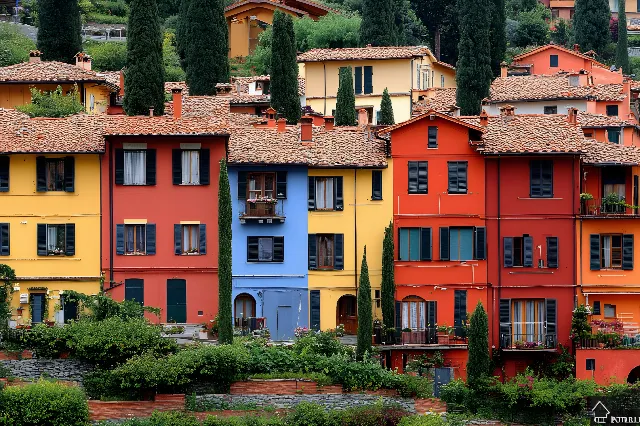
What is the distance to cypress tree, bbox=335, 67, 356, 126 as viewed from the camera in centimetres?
8462

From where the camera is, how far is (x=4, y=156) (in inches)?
2783

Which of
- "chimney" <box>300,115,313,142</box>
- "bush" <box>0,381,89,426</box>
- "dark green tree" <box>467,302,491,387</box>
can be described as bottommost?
"bush" <box>0,381,89,426</box>

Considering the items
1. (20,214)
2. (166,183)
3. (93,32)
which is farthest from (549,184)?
(93,32)

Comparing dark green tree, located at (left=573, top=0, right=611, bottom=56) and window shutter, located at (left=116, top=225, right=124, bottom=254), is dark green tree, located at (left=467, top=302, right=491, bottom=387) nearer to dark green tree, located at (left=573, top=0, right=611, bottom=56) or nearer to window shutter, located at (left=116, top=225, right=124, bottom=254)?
window shutter, located at (left=116, top=225, right=124, bottom=254)

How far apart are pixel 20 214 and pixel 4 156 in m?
2.29

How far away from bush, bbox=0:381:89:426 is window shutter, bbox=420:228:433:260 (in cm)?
1616

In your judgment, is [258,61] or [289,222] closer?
[289,222]

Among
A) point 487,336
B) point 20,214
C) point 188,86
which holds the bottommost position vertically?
point 487,336

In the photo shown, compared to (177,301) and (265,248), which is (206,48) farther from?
(177,301)

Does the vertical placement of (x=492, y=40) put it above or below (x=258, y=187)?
above

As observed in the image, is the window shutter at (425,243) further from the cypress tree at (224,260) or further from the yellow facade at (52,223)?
the yellow facade at (52,223)

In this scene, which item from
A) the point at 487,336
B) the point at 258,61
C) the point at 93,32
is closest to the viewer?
the point at 487,336

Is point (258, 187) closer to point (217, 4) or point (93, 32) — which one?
point (217, 4)

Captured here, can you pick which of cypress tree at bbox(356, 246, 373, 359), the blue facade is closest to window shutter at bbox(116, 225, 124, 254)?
the blue facade
